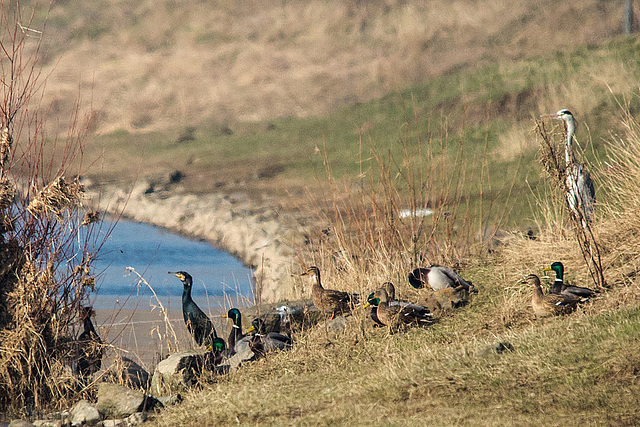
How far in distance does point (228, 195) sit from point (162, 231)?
A: 307 centimetres

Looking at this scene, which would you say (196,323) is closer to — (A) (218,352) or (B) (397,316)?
(A) (218,352)

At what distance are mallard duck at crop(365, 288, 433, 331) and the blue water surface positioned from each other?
15.4 feet

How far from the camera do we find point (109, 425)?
611 centimetres

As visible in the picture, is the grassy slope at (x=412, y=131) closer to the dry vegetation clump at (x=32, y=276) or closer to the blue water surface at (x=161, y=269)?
the blue water surface at (x=161, y=269)

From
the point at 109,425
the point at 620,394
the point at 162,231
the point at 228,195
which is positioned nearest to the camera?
the point at 620,394

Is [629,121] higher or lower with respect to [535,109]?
lower

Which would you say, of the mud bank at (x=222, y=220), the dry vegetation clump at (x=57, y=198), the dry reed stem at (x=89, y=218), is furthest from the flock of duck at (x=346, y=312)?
the mud bank at (x=222, y=220)

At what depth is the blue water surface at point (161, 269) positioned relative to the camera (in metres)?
13.4

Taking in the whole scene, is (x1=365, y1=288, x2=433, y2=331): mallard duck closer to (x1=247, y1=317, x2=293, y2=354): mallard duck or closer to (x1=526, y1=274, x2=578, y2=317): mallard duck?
(x1=247, y1=317, x2=293, y2=354): mallard duck

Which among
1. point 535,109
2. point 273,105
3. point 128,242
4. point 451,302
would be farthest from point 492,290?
point 273,105

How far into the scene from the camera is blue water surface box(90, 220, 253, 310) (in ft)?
43.9

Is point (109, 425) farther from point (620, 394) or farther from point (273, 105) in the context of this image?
point (273, 105)

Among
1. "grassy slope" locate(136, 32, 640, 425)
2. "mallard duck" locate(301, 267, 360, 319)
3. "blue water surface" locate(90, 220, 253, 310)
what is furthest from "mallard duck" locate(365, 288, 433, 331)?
"blue water surface" locate(90, 220, 253, 310)

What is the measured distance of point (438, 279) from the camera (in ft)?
28.8
